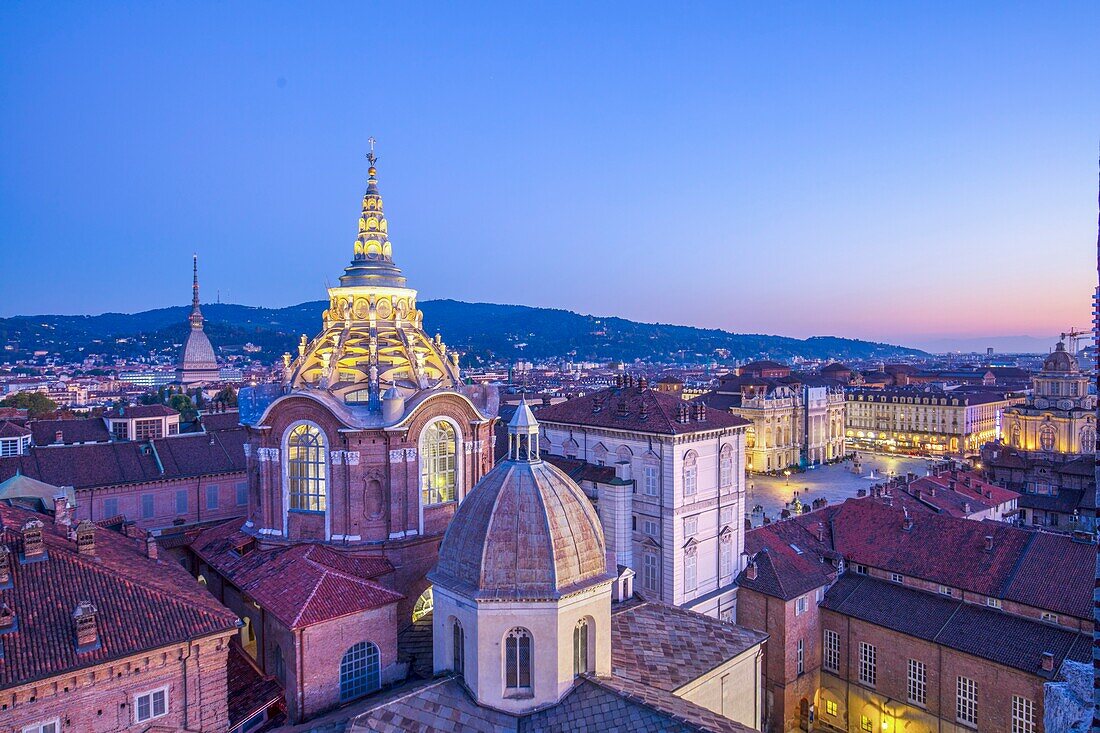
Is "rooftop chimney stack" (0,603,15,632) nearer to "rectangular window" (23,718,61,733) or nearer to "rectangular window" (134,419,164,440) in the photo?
"rectangular window" (23,718,61,733)

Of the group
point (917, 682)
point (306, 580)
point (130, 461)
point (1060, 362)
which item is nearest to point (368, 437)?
point (306, 580)

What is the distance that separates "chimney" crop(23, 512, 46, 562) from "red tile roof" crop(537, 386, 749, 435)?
26788 mm

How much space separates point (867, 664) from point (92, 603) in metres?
33.1

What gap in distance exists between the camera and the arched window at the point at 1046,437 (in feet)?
280

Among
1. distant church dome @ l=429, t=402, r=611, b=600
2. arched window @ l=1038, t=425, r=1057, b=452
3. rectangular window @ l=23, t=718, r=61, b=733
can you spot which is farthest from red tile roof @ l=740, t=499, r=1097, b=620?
arched window @ l=1038, t=425, r=1057, b=452

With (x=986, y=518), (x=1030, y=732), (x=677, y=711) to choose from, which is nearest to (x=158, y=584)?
(x=677, y=711)

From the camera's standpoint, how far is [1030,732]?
88.2 ft

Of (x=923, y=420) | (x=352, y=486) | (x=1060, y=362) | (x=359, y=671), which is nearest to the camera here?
(x=359, y=671)

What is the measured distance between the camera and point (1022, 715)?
27344 mm

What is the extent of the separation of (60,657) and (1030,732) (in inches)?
1357

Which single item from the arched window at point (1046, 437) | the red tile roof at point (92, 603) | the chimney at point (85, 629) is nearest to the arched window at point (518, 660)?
the red tile roof at point (92, 603)

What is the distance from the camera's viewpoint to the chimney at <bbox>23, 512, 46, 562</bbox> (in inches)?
824

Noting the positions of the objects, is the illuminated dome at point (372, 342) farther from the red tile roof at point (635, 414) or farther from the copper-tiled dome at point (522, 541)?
the red tile roof at point (635, 414)

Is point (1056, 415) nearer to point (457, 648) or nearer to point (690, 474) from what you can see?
point (690, 474)
